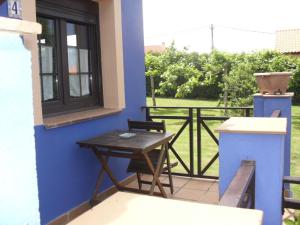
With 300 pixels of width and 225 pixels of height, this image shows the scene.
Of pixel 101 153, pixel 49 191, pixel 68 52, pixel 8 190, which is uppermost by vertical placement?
pixel 68 52

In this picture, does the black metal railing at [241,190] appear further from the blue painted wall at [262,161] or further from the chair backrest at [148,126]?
the chair backrest at [148,126]

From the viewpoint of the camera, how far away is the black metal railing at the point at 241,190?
113 centimetres

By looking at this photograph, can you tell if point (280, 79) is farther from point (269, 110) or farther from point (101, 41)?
point (101, 41)

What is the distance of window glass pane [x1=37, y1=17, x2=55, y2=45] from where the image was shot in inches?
139

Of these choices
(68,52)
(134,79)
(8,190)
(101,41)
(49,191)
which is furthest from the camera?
(134,79)

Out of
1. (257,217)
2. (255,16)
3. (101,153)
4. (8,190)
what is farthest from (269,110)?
(255,16)

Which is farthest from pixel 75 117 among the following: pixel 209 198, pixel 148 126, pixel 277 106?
pixel 277 106

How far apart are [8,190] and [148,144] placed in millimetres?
2608

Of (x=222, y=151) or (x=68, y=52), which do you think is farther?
(x=68, y=52)

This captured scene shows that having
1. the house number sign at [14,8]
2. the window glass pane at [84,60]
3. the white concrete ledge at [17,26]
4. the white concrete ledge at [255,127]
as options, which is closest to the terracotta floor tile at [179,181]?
the window glass pane at [84,60]

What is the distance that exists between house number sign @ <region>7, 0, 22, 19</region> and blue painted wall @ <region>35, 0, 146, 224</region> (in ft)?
3.23

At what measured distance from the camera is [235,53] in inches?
616

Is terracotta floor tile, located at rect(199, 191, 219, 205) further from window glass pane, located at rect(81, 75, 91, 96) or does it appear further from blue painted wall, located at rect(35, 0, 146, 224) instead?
window glass pane, located at rect(81, 75, 91, 96)

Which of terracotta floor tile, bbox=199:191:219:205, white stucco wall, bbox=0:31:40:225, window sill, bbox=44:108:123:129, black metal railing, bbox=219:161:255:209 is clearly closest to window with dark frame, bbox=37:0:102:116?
window sill, bbox=44:108:123:129
